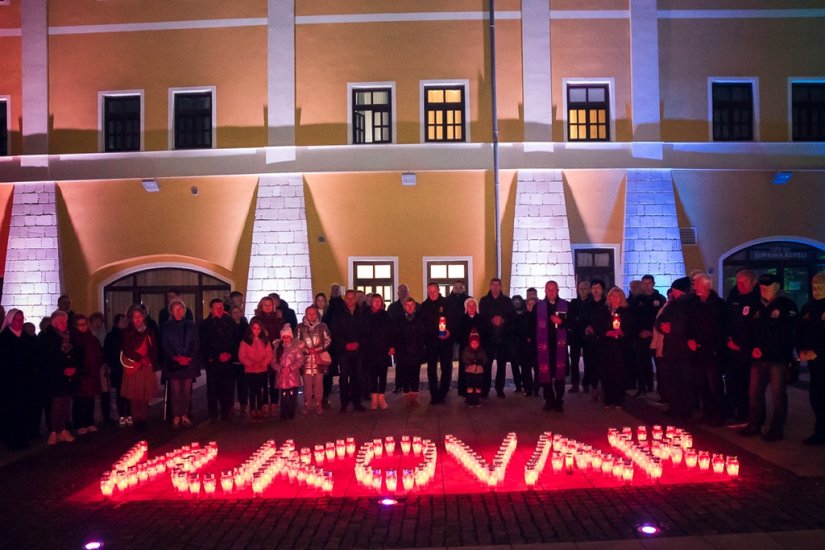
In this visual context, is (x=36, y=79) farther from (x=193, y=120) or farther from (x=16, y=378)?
(x=16, y=378)

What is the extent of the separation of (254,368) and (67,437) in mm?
2841

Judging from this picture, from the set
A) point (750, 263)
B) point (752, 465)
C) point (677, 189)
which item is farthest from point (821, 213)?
point (752, 465)

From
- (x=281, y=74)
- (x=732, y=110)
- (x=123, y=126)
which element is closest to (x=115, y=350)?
(x=281, y=74)

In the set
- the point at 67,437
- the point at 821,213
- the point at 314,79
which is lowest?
the point at 67,437

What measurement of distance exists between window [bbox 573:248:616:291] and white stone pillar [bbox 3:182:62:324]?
13.7 m

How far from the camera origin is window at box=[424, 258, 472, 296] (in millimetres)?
19453

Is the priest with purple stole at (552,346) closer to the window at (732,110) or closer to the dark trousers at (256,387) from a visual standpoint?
the dark trousers at (256,387)

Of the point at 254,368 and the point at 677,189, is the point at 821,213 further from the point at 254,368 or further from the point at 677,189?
the point at 254,368

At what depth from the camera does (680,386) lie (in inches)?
440

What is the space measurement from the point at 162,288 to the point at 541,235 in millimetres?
10275

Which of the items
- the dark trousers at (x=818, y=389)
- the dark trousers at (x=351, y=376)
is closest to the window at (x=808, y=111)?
the dark trousers at (x=818, y=389)

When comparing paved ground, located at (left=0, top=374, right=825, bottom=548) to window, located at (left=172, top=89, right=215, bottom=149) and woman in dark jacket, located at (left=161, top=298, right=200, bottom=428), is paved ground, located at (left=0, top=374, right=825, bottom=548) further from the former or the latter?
window, located at (left=172, top=89, right=215, bottom=149)

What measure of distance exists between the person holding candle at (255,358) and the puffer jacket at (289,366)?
19cm

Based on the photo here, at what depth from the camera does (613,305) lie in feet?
39.8
